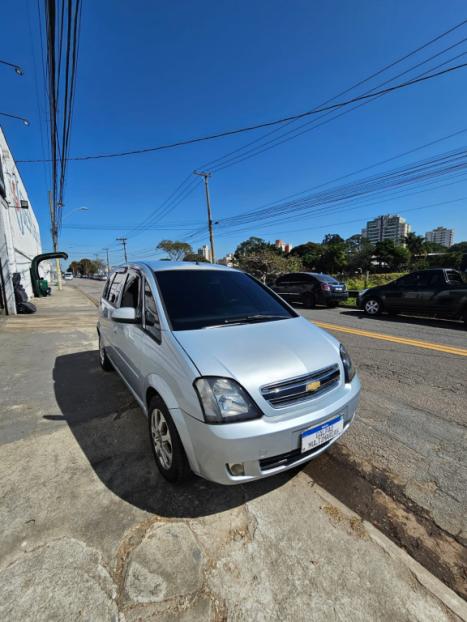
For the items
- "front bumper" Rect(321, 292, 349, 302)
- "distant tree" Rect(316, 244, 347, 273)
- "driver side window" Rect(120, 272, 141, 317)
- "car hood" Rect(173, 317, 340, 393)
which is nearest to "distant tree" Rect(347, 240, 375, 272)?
"distant tree" Rect(316, 244, 347, 273)

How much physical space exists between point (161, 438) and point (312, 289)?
38.6 ft

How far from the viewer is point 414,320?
950 centimetres

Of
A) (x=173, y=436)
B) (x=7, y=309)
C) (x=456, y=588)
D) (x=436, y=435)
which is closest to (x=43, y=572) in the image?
(x=173, y=436)

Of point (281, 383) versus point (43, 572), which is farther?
point (281, 383)

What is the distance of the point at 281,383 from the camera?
1.97 meters

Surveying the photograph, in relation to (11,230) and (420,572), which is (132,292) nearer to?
(420,572)

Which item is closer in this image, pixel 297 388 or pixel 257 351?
pixel 297 388

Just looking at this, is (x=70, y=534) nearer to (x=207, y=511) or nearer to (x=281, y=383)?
(x=207, y=511)

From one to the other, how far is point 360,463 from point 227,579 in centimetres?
151

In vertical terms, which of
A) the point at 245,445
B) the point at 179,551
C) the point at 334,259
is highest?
the point at 334,259

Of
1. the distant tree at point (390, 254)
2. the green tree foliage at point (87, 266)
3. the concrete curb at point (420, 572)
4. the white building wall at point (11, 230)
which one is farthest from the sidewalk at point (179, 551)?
the green tree foliage at point (87, 266)

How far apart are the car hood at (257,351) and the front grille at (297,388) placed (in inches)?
1.6

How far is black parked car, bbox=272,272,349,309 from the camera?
42.0 ft

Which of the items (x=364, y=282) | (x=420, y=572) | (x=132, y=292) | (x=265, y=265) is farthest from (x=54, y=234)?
(x=420, y=572)
